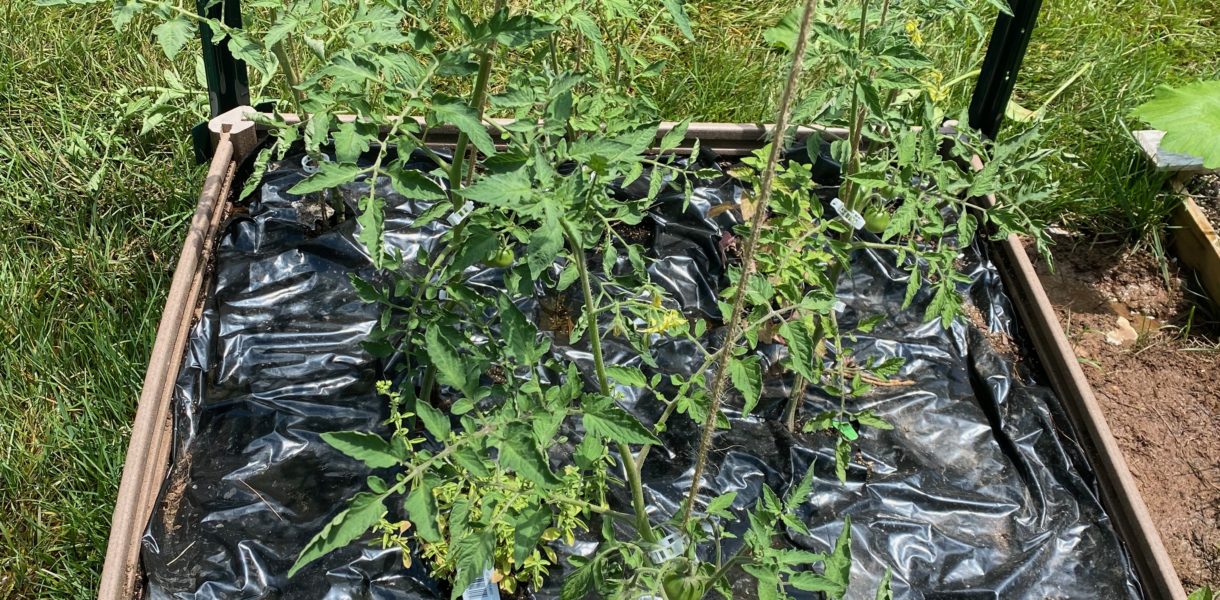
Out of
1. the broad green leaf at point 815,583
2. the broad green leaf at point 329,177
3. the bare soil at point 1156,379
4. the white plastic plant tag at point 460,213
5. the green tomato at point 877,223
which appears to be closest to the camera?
the broad green leaf at point 815,583

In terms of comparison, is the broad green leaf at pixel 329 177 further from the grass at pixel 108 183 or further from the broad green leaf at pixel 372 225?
the grass at pixel 108 183

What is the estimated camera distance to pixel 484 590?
6.49ft

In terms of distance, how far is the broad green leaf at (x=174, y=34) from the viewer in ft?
6.14

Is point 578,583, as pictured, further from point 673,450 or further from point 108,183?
point 108,183

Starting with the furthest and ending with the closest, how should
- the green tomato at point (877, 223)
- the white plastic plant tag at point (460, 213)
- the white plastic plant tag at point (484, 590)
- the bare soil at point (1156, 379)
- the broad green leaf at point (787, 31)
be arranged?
the bare soil at point (1156, 379)
the green tomato at point (877, 223)
the white plastic plant tag at point (460, 213)
the white plastic plant tag at point (484, 590)
the broad green leaf at point (787, 31)

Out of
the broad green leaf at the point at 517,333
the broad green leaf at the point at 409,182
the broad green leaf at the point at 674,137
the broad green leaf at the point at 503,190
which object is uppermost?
the broad green leaf at the point at 503,190

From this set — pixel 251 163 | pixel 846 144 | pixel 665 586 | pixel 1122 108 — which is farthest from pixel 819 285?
pixel 1122 108

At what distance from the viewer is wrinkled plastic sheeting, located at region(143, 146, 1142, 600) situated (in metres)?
2.11

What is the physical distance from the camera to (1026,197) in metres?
2.10

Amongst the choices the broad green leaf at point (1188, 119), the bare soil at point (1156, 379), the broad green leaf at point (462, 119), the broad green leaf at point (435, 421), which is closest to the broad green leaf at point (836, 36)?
the broad green leaf at point (462, 119)

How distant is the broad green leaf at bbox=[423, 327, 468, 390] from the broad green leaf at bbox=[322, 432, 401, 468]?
0.56ft

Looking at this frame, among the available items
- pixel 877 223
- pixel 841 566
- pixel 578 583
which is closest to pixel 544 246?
pixel 578 583

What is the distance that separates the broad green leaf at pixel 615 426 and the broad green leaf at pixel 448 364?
214 mm

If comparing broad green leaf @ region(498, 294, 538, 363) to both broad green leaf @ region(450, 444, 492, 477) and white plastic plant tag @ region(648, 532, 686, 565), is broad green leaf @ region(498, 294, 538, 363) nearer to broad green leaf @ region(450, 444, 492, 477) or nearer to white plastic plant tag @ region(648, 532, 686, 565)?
broad green leaf @ region(450, 444, 492, 477)
